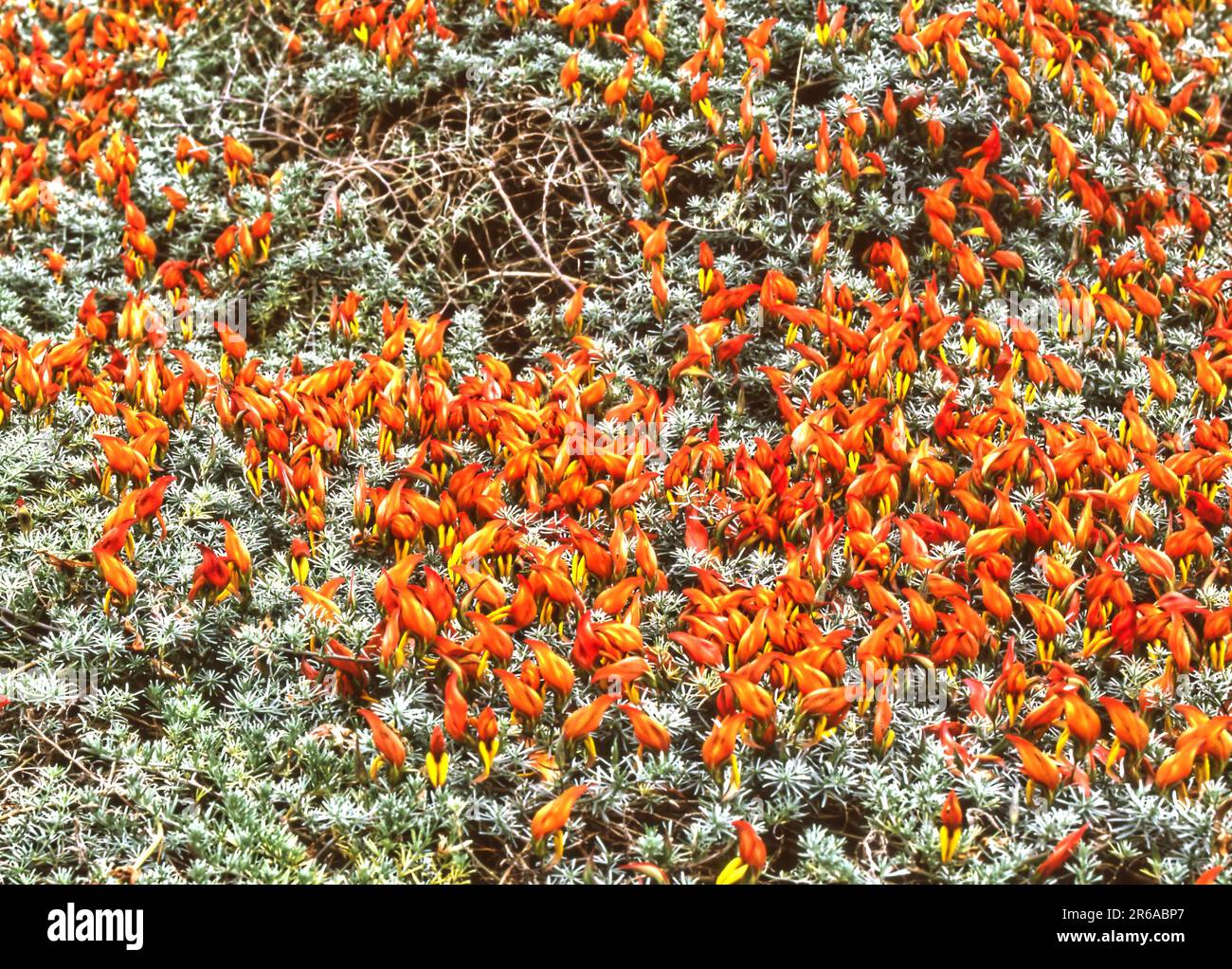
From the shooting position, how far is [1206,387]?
320cm

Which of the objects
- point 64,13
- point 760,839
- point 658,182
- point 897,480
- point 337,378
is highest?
point 64,13

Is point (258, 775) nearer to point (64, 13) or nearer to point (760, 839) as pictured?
point (760, 839)

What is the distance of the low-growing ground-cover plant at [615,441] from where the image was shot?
2348mm

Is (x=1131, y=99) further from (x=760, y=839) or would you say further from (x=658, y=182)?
(x=760, y=839)

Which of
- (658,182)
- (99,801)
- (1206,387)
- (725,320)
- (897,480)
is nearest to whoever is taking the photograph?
(99,801)

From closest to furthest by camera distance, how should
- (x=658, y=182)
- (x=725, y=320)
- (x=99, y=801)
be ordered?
(x=99, y=801) → (x=725, y=320) → (x=658, y=182)

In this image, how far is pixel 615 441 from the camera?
3084 millimetres

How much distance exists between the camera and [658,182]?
3.78m

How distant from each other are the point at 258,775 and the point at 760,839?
110cm

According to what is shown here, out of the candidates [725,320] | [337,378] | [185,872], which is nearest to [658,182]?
[725,320]

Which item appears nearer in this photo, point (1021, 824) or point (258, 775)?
point (1021, 824)

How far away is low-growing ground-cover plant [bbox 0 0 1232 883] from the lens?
2348 millimetres
